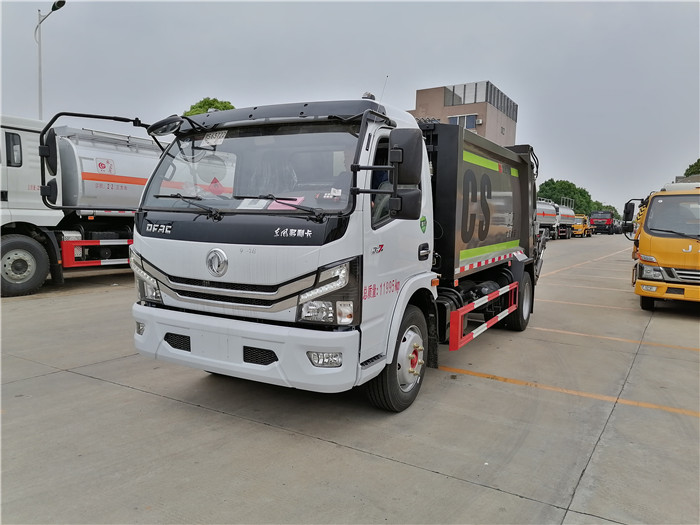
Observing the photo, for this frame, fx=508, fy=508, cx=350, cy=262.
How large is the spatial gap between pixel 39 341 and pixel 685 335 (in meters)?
8.94

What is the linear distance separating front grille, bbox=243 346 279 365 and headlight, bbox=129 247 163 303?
3.05ft

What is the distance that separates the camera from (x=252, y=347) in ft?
11.4

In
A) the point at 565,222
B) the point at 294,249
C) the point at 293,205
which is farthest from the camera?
the point at 565,222

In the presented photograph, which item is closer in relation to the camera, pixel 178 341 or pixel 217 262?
pixel 217 262

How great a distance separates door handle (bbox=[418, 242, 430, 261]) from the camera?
4337 mm

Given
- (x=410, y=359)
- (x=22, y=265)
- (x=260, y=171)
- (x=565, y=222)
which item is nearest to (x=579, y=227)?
(x=565, y=222)

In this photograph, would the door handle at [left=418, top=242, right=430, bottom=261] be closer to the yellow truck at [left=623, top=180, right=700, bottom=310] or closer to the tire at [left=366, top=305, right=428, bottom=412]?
the tire at [left=366, top=305, right=428, bottom=412]

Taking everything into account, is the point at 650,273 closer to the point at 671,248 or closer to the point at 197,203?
the point at 671,248

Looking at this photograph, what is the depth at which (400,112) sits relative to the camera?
4234 mm

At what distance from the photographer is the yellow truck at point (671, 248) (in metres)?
8.41

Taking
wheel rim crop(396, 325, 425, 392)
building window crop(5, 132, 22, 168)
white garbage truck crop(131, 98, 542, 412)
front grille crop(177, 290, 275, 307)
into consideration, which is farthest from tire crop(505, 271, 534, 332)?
building window crop(5, 132, 22, 168)

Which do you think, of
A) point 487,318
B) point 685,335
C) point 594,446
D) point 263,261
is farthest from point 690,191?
point 263,261

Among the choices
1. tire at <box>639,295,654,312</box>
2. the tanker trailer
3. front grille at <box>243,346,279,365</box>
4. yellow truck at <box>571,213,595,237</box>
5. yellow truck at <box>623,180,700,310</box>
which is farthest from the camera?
yellow truck at <box>571,213,595,237</box>

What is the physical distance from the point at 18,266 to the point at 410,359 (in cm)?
846
